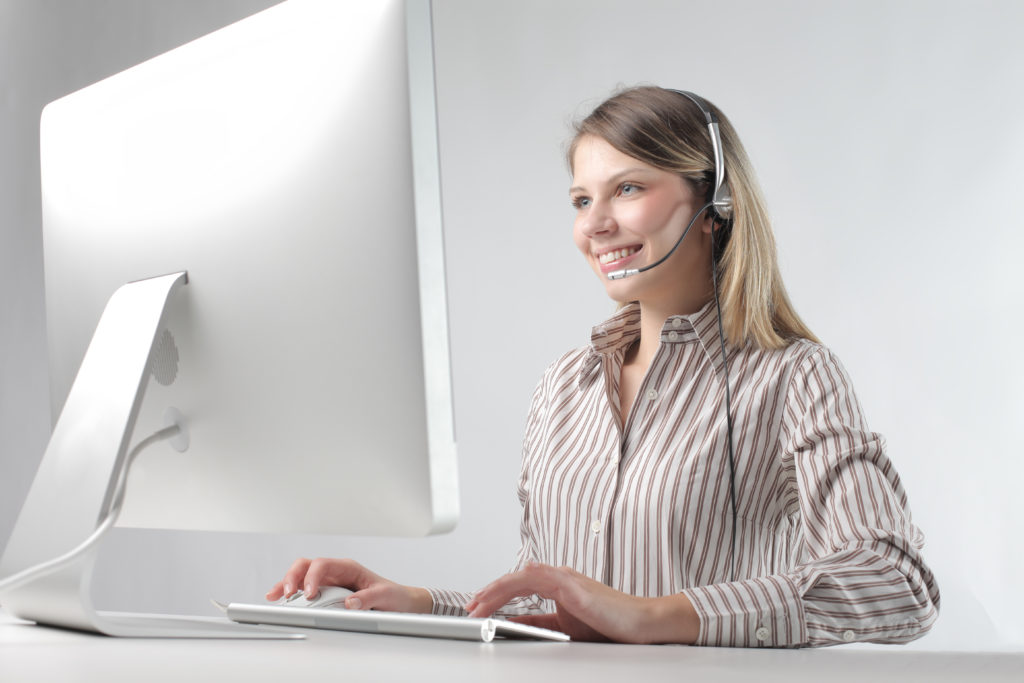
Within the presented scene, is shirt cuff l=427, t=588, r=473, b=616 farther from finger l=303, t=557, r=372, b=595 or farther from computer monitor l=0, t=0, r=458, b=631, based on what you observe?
computer monitor l=0, t=0, r=458, b=631

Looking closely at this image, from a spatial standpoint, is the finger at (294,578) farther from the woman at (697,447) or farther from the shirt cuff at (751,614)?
the shirt cuff at (751,614)

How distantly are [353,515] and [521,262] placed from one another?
236 centimetres

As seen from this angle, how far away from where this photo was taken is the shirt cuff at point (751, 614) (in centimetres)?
102

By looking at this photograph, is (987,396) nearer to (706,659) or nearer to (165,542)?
(706,659)

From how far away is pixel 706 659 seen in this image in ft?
2.37

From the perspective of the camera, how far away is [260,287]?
2.47 ft

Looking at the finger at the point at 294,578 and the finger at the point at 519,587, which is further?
the finger at the point at 294,578

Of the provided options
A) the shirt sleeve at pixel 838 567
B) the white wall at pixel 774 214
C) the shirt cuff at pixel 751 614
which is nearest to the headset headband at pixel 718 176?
the shirt sleeve at pixel 838 567

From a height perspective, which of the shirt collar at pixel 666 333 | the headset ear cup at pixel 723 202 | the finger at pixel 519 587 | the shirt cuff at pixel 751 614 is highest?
the headset ear cup at pixel 723 202

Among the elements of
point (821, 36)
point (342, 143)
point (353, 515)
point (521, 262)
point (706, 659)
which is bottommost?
point (706, 659)

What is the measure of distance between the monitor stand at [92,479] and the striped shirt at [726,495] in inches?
20.2

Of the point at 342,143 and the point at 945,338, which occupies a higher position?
the point at 945,338

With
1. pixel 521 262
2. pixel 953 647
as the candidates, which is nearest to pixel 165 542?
pixel 521 262

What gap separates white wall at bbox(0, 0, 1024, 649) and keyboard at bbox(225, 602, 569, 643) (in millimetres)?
1977
